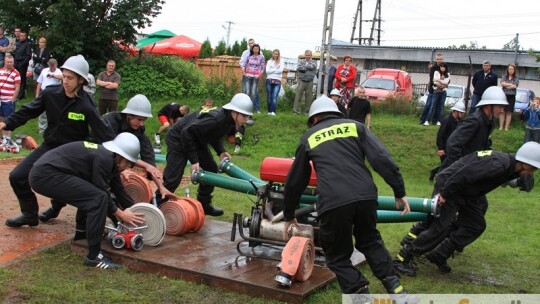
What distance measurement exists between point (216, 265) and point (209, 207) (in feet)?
8.74

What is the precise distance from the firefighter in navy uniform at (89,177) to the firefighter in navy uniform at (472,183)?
125 inches

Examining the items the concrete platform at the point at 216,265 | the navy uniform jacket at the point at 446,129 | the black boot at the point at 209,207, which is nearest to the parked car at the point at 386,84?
the navy uniform jacket at the point at 446,129

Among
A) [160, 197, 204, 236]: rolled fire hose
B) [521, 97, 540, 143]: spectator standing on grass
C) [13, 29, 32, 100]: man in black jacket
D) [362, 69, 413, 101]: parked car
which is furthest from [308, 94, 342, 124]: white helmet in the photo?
[362, 69, 413, 101]: parked car

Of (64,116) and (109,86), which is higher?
(64,116)

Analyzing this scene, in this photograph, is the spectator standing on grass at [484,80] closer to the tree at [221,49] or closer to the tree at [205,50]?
the tree at [205,50]

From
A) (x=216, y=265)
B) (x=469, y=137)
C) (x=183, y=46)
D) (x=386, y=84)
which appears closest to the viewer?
(x=216, y=265)

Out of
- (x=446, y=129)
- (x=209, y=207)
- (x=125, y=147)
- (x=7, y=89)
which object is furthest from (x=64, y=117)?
(x=7, y=89)

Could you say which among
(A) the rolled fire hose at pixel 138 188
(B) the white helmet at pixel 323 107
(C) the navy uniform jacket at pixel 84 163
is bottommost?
(A) the rolled fire hose at pixel 138 188

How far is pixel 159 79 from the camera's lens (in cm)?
2031

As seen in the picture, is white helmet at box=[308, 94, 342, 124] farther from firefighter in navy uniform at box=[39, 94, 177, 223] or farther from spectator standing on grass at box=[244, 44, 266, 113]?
spectator standing on grass at box=[244, 44, 266, 113]

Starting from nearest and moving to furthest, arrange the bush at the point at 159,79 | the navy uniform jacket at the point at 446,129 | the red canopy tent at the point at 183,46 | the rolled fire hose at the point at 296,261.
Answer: the rolled fire hose at the point at 296,261 → the navy uniform jacket at the point at 446,129 → the bush at the point at 159,79 → the red canopy tent at the point at 183,46

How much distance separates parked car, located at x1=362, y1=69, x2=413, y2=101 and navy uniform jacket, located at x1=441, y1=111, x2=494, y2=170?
517 inches

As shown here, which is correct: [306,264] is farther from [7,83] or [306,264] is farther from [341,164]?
[7,83]

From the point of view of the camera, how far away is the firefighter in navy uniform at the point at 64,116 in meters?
6.76
